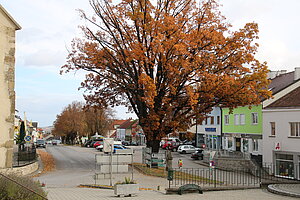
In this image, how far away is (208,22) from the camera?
28.1 metres

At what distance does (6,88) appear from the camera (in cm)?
2209

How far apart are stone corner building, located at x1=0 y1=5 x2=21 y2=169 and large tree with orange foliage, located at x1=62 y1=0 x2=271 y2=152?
6.87 meters

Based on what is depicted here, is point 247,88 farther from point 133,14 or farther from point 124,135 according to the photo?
point 124,135

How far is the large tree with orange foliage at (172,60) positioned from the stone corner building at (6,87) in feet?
22.5

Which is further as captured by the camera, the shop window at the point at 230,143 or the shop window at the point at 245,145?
the shop window at the point at 230,143

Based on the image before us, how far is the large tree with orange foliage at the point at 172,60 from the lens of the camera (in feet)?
84.5

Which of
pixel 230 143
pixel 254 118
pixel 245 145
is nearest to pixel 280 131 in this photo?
pixel 254 118

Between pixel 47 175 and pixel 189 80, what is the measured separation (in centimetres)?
1297

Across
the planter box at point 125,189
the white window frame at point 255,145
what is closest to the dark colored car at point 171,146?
the white window frame at point 255,145

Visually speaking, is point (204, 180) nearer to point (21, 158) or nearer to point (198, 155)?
point (21, 158)

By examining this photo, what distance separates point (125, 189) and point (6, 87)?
36.5 feet

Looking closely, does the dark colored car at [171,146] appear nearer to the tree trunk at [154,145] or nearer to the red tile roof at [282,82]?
the red tile roof at [282,82]

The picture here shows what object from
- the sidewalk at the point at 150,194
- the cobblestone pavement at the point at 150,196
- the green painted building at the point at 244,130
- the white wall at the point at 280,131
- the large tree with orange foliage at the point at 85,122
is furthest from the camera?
the large tree with orange foliage at the point at 85,122

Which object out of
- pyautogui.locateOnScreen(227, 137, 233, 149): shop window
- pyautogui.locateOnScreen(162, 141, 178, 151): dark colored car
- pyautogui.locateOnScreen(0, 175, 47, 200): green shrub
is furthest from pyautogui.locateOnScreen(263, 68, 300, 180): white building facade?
pyautogui.locateOnScreen(0, 175, 47, 200): green shrub
